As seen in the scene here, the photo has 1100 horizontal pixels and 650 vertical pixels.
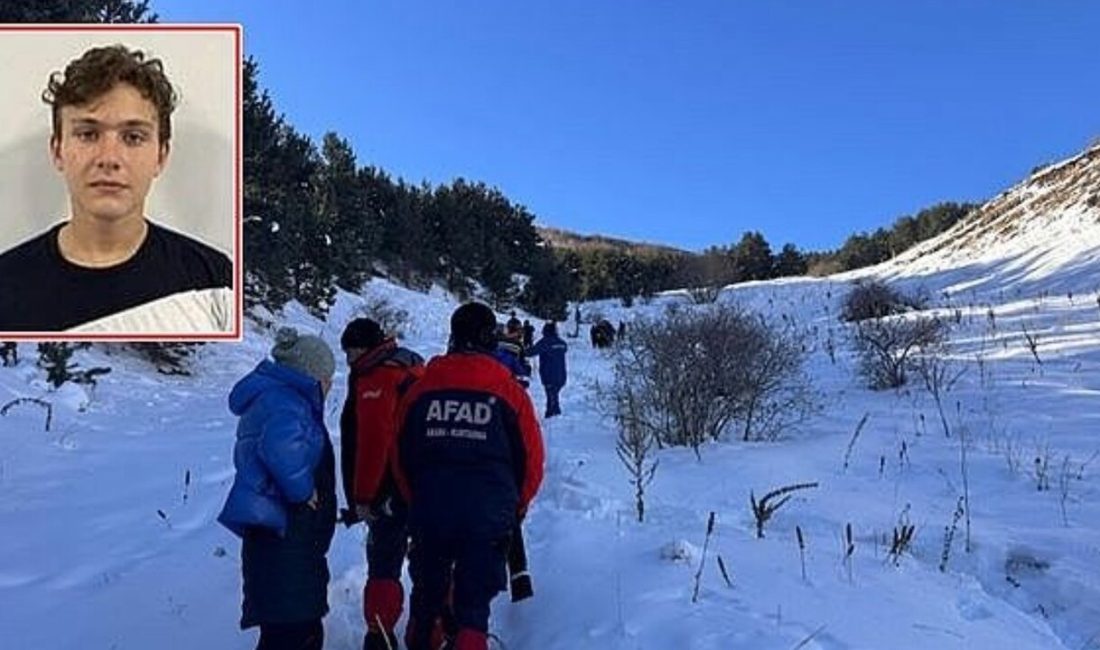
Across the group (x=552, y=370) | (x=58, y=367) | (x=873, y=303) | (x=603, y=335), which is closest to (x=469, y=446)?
(x=58, y=367)

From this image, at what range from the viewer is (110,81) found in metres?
5.38

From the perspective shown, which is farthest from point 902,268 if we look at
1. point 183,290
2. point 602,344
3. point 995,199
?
point 183,290

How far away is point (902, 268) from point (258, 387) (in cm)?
4127

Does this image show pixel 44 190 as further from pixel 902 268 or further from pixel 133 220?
pixel 902 268

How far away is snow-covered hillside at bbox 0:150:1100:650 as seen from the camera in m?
4.59

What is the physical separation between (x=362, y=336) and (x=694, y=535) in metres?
2.37

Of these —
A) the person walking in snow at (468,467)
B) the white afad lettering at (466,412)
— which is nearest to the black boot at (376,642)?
the person walking in snow at (468,467)

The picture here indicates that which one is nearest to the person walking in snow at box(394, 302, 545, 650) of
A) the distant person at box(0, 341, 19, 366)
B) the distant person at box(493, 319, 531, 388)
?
the distant person at box(493, 319, 531, 388)

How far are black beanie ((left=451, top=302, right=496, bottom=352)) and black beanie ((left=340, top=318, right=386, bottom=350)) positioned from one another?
2.44 ft

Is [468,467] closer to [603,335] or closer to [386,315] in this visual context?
[386,315]

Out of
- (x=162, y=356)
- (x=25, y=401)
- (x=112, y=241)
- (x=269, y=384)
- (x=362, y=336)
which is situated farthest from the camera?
(x=162, y=356)

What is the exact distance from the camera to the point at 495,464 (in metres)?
4.18

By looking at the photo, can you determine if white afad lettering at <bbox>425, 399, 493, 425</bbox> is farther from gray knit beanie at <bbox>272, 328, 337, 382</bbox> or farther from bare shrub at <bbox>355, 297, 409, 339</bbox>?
bare shrub at <bbox>355, 297, 409, 339</bbox>

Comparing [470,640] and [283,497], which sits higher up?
[283,497]
